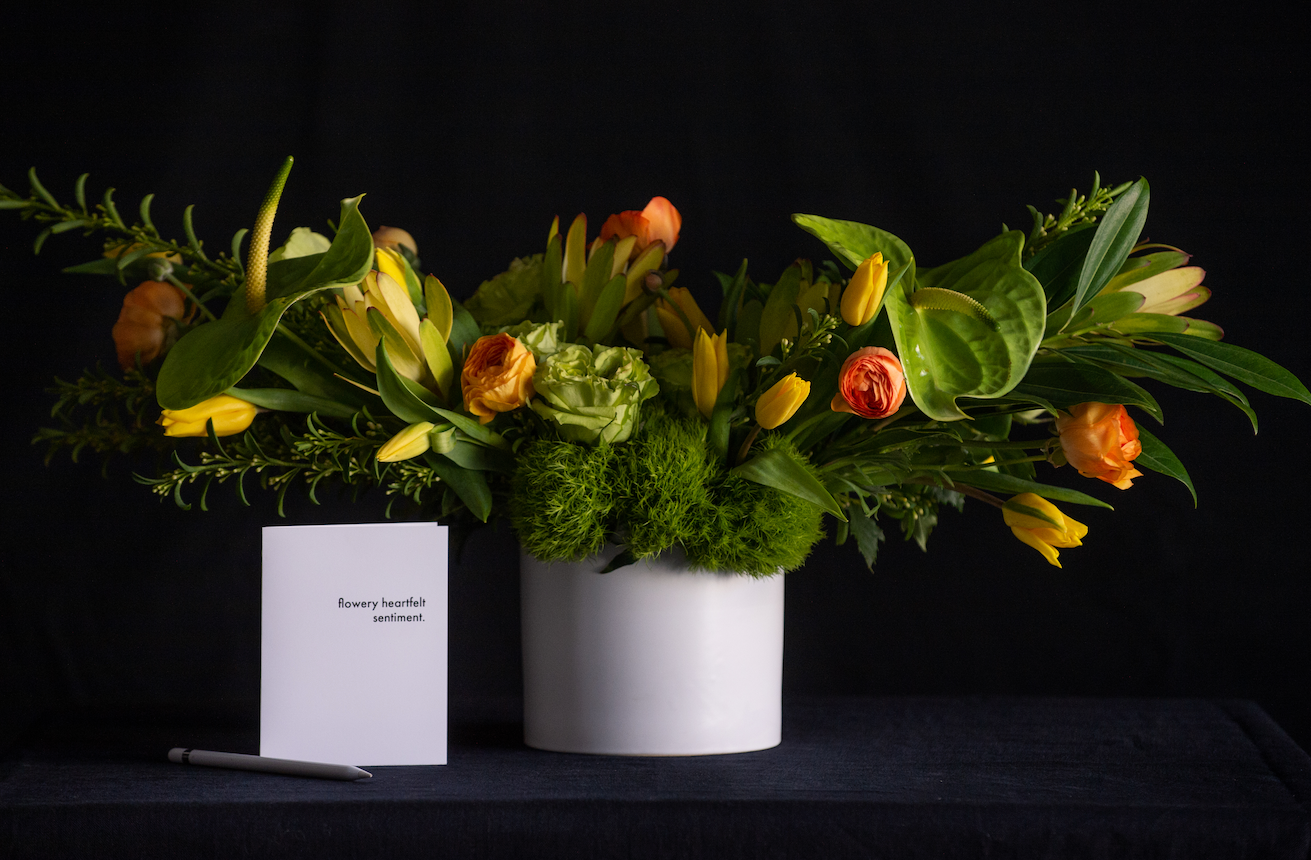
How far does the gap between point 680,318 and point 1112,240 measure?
31cm

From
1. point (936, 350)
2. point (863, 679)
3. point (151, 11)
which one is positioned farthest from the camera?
point (863, 679)

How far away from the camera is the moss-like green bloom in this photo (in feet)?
2.50

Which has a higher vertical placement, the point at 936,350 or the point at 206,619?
the point at 936,350

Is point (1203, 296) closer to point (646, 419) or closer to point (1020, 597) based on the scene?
point (646, 419)


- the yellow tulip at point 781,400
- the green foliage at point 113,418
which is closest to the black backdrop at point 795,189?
the green foliage at point 113,418

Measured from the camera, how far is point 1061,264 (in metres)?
0.82

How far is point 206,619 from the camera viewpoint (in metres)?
1.55

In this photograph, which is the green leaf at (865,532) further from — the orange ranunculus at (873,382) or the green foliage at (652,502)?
the orange ranunculus at (873,382)

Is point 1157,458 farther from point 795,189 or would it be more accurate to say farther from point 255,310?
point 795,189

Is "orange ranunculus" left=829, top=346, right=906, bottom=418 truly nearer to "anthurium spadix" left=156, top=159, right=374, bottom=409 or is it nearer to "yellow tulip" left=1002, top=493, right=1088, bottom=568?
"yellow tulip" left=1002, top=493, right=1088, bottom=568

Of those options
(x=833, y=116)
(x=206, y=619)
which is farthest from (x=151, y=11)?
(x=833, y=116)

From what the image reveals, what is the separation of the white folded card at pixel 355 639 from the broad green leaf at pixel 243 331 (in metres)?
0.13

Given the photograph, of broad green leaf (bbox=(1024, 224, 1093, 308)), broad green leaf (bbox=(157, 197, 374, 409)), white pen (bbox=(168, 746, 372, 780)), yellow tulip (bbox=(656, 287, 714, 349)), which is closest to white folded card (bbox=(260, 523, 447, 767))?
white pen (bbox=(168, 746, 372, 780))

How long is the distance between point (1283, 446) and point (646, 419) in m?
1.15
